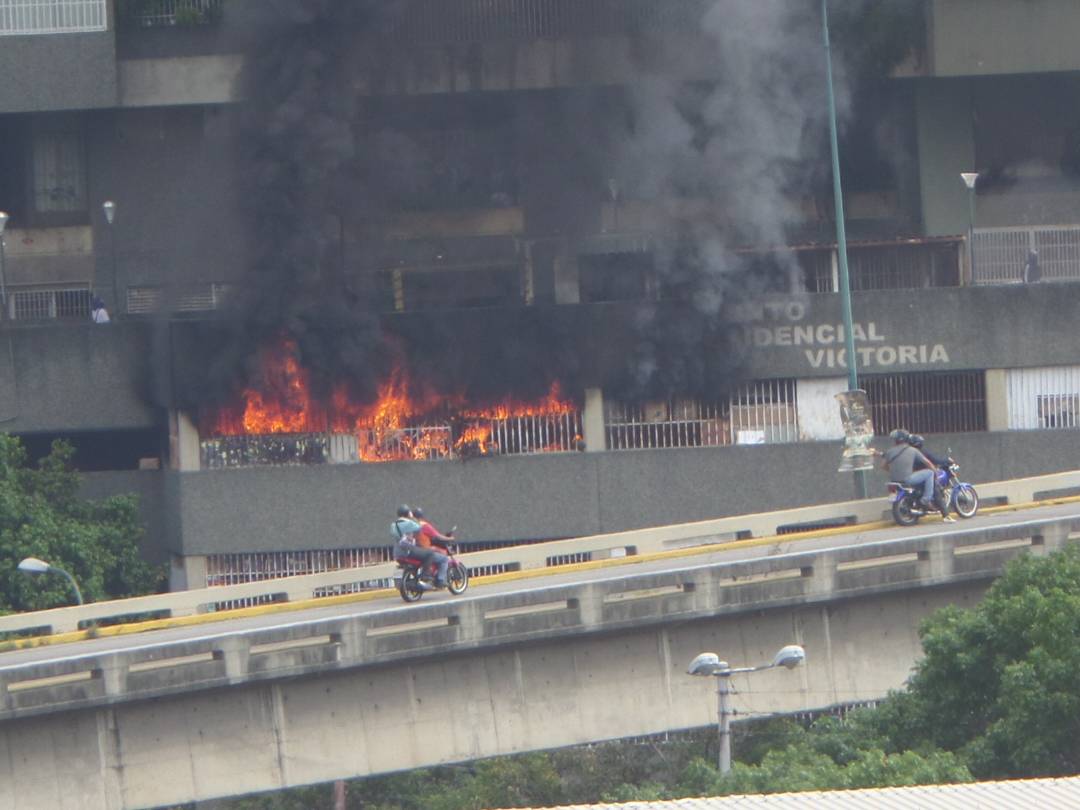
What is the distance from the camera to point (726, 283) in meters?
41.7

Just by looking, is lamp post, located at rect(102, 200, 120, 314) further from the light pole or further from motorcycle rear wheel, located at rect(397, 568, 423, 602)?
motorcycle rear wheel, located at rect(397, 568, 423, 602)

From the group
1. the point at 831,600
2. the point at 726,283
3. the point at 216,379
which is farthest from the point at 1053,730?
the point at 216,379

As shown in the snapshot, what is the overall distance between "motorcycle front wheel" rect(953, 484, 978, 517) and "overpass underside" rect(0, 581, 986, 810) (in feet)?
12.7

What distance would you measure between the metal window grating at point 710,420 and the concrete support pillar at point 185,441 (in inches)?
328

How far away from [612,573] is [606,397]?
558 inches

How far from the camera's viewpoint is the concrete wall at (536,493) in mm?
41500

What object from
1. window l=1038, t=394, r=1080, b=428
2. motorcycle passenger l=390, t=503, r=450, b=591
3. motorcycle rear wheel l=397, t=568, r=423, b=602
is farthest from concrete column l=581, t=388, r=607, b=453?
motorcycle rear wheel l=397, t=568, r=423, b=602

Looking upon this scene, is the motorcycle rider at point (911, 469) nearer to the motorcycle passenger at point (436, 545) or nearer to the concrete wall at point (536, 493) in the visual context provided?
the motorcycle passenger at point (436, 545)

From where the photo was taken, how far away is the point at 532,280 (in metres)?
43.4

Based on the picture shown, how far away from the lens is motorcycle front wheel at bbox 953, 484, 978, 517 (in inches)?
1209

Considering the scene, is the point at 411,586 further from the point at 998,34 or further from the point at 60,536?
the point at 998,34

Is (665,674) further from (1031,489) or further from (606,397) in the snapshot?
(606,397)

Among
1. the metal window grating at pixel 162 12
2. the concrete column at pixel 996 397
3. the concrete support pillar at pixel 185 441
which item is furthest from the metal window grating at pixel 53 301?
the concrete column at pixel 996 397

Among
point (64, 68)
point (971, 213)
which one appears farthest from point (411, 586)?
point (971, 213)
